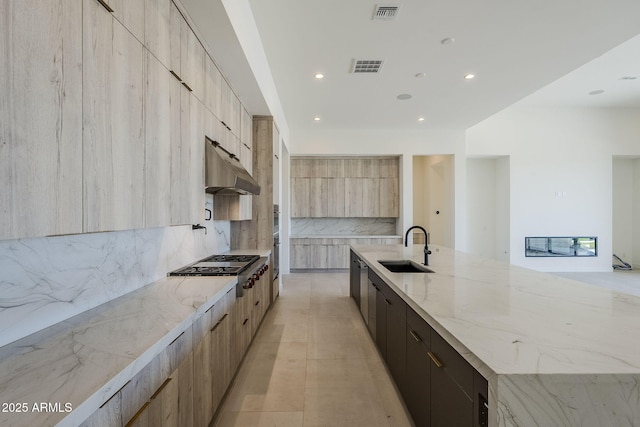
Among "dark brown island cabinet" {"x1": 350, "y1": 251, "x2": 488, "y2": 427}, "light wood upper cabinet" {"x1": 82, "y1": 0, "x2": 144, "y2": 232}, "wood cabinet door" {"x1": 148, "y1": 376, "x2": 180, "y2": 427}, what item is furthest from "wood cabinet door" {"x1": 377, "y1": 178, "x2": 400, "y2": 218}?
"wood cabinet door" {"x1": 148, "y1": 376, "x2": 180, "y2": 427}

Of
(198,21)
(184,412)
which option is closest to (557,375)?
(184,412)

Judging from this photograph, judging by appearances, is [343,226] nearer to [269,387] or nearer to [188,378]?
[269,387]

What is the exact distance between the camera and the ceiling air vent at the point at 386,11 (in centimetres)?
264

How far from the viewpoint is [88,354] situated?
1006 millimetres

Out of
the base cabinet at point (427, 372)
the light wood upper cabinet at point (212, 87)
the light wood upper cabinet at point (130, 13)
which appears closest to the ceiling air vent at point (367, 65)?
the light wood upper cabinet at point (212, 87)

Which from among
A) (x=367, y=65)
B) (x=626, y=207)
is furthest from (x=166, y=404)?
(x=626, y=207)

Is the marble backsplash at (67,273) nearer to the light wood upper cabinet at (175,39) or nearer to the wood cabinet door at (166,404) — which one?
the wood cabinet door at (166,404)

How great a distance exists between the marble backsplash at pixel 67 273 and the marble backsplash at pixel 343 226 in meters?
5.17

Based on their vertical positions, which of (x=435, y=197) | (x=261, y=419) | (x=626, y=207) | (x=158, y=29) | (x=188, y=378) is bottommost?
(x=261, y=419)

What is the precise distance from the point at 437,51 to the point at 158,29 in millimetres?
3088

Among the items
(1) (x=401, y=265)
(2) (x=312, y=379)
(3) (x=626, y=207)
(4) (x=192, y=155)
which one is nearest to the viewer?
(4) (x=192, y=155)

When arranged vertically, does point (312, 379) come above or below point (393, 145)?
below

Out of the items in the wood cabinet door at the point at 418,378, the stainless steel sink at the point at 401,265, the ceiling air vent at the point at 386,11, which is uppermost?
the ceiling air vent at the point at 386,11

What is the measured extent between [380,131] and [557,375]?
6424 mm
